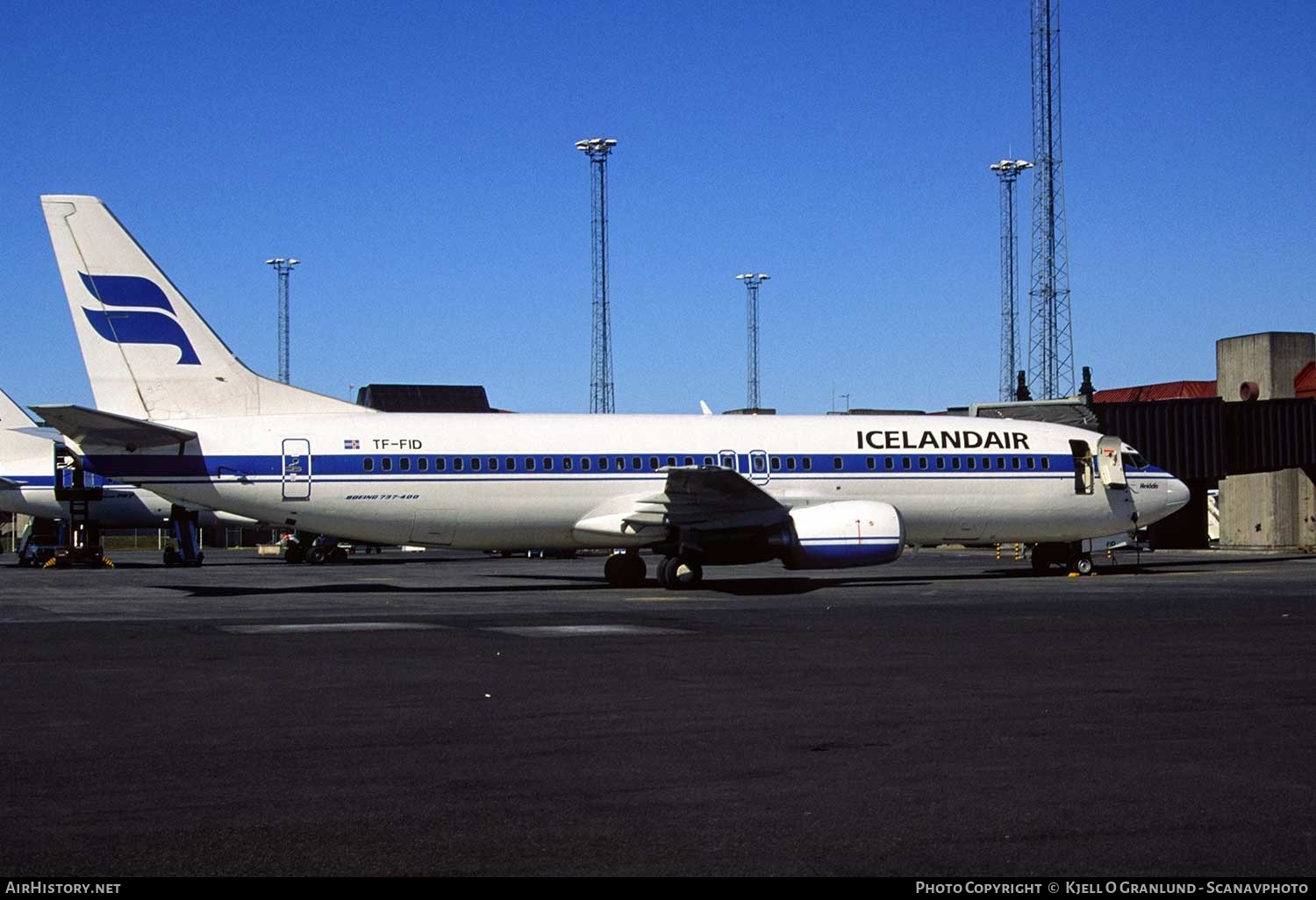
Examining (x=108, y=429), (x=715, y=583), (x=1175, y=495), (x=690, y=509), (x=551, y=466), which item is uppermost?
(x=108, y=429)

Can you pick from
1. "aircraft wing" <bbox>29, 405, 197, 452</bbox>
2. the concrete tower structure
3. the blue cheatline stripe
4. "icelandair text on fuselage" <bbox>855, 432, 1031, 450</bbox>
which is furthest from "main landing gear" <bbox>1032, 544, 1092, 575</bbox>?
"aircraft wing" <bbox>29, 405, 197, 452</bbox>

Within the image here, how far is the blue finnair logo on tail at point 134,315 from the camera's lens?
95.0 ft

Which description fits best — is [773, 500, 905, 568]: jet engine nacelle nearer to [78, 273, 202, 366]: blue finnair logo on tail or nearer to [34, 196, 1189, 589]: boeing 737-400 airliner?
[34, 196, 1189, 589]: boeing 737-400 airliner

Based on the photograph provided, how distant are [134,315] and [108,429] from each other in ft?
9.48

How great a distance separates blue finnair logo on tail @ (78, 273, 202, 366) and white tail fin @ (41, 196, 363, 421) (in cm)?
2

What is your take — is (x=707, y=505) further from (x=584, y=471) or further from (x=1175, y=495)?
(x=1175, y=495)

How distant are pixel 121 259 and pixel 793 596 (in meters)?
15.4

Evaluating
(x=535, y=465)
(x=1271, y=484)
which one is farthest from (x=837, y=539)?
(x=1271, y=484)

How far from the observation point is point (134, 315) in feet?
95.8

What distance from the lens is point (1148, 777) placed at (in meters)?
8.82

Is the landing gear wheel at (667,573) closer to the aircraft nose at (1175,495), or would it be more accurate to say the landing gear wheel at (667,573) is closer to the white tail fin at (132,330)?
the white tail fin at (132,330)
